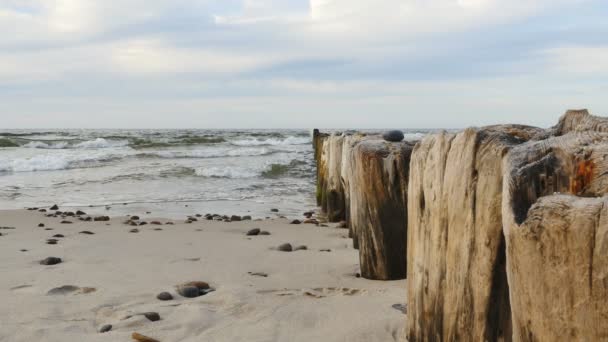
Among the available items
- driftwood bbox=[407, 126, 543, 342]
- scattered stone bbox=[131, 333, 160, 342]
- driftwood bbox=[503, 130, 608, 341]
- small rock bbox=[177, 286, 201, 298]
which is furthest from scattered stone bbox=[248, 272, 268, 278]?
driftwood bbox=[503, 130, 608, 341]

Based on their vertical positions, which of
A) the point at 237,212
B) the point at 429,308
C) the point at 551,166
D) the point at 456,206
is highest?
the point at 551,166

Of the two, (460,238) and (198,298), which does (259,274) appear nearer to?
(198,298)

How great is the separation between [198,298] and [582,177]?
2.65 meters

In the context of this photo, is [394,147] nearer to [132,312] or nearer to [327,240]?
[132,312]

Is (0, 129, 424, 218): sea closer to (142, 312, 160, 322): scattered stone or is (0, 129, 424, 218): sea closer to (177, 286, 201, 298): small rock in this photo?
(177, 286, 201, 298): small rock

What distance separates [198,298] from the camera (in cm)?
368

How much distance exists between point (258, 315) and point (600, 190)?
2.15m

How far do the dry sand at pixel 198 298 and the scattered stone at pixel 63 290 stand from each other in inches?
2.6

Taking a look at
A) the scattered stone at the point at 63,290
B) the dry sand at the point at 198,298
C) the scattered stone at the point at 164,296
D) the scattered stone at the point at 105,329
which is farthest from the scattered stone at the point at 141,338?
the scattered stone at the point at 63,290

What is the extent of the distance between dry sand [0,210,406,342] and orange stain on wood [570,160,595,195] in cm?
140

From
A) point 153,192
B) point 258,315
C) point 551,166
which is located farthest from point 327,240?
A: point 153,192

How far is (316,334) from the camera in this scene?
2908 mm

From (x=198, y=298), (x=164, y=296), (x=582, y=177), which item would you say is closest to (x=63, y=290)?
Result: (x=164, y=296)

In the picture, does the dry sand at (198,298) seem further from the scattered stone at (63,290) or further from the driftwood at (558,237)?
the driftwood at (558,237)
